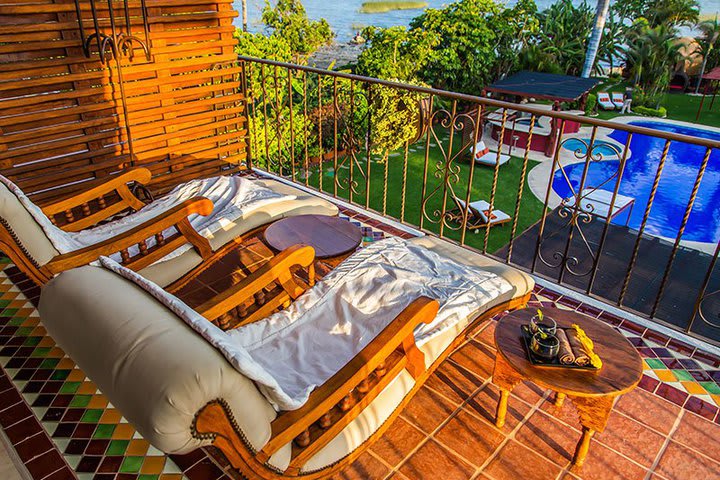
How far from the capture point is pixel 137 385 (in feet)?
4.78

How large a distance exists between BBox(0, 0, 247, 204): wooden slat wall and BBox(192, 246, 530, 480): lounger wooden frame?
2.82m

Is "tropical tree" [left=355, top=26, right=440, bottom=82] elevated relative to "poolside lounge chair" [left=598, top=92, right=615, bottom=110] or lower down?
elevated

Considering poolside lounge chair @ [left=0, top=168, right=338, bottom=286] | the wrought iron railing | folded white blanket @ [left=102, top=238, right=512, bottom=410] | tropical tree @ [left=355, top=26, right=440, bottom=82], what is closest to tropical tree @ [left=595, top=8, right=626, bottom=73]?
the wrought iron railing

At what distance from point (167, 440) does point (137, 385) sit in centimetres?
17

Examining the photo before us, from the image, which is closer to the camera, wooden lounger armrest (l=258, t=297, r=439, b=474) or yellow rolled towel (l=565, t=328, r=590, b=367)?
wooden lounger armrest (l=258, t=297, r=439, b=474)

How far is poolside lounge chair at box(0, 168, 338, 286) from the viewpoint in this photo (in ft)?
8.55

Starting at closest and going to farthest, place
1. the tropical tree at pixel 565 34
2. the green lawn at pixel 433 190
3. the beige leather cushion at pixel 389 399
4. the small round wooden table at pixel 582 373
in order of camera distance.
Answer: the beige leather cushion at pixel 389 399 < the small round wooden table at pixel 582 373 < the green lawn at pixel 433 190 < the tropical tree at pixel 565 34

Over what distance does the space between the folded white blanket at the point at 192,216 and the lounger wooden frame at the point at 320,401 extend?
3.15 feet

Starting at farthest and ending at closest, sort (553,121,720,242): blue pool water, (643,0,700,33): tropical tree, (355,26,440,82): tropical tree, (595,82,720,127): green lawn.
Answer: (643,0,700,33): tropical tree
(595,82,720,127): green lawn
(355,26,440,82): tropical tree
(553,121,720,242): blue pool water

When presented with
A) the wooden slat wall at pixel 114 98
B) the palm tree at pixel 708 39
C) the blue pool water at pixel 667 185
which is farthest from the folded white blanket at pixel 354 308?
the palm tree at pixel 708 39

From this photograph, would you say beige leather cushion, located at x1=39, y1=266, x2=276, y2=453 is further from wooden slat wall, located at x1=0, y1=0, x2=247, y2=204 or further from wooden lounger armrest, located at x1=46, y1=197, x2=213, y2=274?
wooden slat wall, located at x1=0, y1=0, x2=247, y2=204

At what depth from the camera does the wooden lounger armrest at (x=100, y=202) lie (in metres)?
3.24

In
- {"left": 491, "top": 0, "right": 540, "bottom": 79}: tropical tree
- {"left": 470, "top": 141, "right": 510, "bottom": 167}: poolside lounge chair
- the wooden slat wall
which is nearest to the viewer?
the wooden slat wall

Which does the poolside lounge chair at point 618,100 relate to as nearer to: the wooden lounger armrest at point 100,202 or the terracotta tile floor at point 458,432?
the terracotta tile floor at point 458,432
